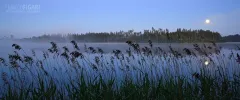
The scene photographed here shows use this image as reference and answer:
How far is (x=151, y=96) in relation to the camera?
12.8 ft

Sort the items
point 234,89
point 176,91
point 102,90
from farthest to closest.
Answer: point 234,89 < point 176,91 < point 102,90

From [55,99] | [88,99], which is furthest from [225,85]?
[55,99]

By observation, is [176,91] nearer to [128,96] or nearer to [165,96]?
[165,96]

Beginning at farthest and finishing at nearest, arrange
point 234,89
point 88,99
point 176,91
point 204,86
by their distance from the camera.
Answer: point 234,89, point 204,86, point 176,91, point 88,99

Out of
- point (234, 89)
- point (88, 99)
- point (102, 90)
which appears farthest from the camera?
point (234, 89)

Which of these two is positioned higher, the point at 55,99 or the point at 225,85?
the point at 225,85

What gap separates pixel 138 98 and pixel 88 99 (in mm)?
892

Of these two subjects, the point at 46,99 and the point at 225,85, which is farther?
the point at 225,85

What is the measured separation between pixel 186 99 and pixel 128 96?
45.3 inches


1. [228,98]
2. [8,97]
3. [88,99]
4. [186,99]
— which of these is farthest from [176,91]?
[8,97]

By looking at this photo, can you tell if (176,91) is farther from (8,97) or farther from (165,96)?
(8,97)

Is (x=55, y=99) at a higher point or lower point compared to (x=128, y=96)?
lower

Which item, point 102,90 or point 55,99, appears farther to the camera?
point 55,99

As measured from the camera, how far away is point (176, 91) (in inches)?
158
